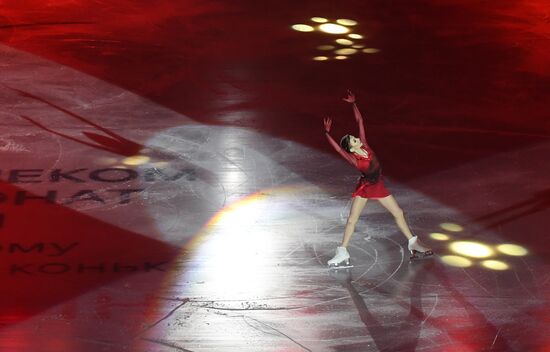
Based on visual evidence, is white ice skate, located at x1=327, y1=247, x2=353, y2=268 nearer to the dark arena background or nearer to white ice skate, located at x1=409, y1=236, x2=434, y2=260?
the dark arena background

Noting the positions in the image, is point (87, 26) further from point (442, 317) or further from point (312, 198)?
point (442, 317)

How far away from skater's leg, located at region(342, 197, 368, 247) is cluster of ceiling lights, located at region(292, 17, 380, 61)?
17.6 ft

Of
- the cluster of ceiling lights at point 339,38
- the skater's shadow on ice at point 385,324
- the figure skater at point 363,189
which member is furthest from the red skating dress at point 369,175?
the cluster of ceiling lights at point 339,38

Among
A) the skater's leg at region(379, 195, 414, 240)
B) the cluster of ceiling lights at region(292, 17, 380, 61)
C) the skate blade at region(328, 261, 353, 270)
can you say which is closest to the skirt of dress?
the skater's leg at region(379, 195, 414, 240)

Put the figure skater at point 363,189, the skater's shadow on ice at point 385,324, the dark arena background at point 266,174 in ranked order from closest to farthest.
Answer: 1. the skater's shadow on ice at point 385,324
2. the dark arena background at point 266,174
3. the figure skater at point 363,189

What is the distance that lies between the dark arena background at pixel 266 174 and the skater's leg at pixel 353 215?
1.34 ft

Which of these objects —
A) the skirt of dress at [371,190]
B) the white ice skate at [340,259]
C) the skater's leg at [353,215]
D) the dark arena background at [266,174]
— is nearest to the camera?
the dark arena background at [266,174]

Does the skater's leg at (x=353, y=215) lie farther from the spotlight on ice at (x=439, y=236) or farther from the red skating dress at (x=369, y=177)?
the spotlight on ice at (x=439, y=236)

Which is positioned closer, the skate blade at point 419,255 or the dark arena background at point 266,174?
the dark arena background at point 266,174

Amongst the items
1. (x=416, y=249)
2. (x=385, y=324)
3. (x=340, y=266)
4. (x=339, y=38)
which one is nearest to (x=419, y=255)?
(x=416, y=249)

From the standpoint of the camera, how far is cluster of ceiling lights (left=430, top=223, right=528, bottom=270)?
10945mm

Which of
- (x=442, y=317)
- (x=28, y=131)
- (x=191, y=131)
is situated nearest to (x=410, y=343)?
(x=442, y=317)

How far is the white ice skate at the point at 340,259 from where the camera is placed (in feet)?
35.6

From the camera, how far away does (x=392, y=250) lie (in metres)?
11.2
